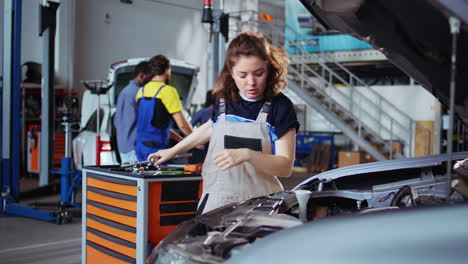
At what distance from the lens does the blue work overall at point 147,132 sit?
3969 mm

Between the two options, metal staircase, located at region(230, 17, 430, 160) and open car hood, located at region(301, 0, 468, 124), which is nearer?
open car hood, located at region(301, 0, 468, 124)

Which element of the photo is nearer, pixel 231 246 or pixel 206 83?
pixel 231 246

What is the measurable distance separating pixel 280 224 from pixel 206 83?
1189 centimetres

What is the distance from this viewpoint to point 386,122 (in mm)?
11281

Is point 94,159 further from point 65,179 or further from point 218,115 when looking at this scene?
point 218,115

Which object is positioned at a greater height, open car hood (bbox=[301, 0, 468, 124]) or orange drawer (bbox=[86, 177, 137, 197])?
open car hood (bbox=[301, 0, 468, 124])

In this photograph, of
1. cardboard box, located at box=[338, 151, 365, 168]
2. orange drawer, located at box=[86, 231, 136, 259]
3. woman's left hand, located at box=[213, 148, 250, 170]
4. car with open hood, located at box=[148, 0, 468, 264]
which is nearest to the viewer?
car with open hood, located at box=[148, 0, 468, 264]

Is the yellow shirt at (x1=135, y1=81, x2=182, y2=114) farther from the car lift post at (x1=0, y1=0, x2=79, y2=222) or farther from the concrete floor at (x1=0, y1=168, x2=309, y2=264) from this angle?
the car lift post at (x1=0, y1=0, x2=79, y2=222)

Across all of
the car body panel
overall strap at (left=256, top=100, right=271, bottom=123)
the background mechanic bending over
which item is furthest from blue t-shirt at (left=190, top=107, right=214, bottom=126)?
overall strap at (left=256, top=100, right=271, bottom=123)

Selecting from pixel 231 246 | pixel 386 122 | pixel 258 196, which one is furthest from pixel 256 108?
pixel 386 122

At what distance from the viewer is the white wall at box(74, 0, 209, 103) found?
1012cm

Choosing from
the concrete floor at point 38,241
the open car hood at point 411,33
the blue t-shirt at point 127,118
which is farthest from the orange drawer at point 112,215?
the blue t-shirt at point 127,118

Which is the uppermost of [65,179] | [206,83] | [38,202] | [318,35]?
[318,35]

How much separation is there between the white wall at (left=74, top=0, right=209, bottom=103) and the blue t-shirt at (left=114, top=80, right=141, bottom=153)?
548 centimetres
